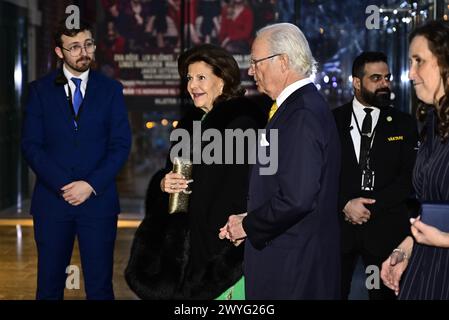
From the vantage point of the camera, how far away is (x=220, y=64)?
366 cm

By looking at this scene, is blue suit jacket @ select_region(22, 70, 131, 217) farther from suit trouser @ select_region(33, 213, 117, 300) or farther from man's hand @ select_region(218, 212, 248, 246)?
man's hand @ select_region(218, 212, 248, 246)

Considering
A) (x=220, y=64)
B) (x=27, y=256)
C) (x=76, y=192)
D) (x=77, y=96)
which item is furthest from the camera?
(x=27, y=256)

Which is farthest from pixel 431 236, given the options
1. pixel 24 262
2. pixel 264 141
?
pixel 24 262

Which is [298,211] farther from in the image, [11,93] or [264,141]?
[11,93]

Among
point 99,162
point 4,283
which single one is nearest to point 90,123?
point 99,162

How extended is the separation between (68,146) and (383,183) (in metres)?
1.77

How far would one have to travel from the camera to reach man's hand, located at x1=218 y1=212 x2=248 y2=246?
10.3 ft

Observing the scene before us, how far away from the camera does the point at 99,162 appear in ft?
14.4

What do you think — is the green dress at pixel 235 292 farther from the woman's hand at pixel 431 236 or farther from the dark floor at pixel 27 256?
the dark floor at pixel 27 256

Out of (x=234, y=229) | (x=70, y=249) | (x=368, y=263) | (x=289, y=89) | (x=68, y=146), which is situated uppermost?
(x=289, y=89)

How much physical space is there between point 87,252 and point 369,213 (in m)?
1.56

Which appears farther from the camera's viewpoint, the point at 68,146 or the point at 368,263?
the point at 368,263
